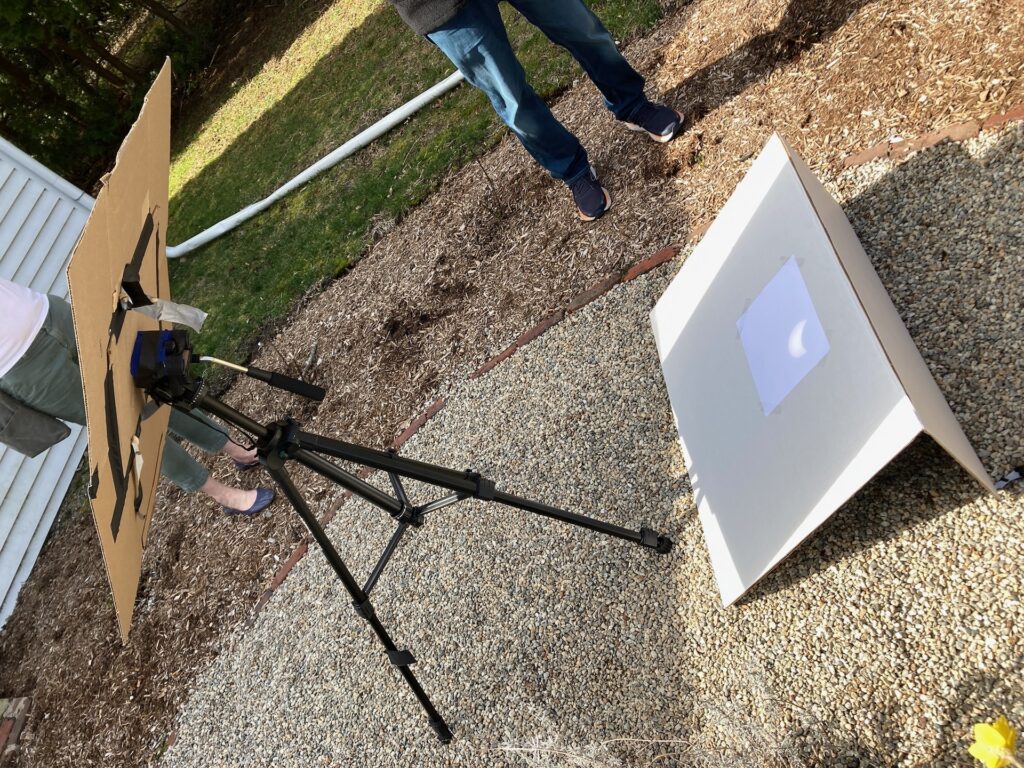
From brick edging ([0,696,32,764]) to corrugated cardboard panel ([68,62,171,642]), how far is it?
3.15 meters

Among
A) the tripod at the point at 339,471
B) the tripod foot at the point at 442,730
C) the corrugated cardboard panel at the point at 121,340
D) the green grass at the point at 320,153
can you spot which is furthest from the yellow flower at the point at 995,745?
the green grass at the point at 320,153

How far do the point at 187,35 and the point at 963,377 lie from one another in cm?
1038

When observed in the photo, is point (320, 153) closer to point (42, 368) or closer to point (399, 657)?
point (42, 368)

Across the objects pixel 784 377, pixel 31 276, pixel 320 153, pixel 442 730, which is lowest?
pixel 442 730

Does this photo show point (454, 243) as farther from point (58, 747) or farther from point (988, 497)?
point (58, 747)

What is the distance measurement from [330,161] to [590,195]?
296cm

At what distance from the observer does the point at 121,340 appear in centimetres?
137

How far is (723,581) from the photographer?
2.00 metres

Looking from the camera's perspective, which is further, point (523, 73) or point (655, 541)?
point (523, 73)

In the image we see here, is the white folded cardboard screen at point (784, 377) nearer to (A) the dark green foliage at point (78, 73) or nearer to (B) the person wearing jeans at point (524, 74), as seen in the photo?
(B) the person wearing jeans at point (524, 74)

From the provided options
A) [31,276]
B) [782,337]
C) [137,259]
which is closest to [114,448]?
[137,259]

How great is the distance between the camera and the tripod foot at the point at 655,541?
7.05 ft

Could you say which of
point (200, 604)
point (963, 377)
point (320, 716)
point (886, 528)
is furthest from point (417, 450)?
point (963, 377)

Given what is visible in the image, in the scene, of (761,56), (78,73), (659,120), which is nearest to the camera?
(761,56)
